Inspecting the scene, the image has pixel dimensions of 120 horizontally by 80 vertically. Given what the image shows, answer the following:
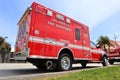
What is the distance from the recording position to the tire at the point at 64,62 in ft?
31.5

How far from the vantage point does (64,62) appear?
997cm

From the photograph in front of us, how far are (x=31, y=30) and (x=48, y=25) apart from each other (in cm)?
110

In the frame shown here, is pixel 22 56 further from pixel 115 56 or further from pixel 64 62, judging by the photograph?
pixel 115 56

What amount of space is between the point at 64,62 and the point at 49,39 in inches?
62.1

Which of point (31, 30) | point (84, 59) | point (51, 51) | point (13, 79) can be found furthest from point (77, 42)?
point (13, 79)

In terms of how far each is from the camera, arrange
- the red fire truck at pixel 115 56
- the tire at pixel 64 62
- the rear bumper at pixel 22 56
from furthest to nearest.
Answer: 1. the red fire truck at pixel 115 56
2. the tire at pixel 64 62
3. the rear bumper at pixel 22 56

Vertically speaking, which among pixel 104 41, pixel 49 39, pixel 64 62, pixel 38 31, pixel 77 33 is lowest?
pixel 64 62

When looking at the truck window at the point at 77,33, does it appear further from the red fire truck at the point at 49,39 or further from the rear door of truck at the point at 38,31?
the rear door of truck at the point at 38,31

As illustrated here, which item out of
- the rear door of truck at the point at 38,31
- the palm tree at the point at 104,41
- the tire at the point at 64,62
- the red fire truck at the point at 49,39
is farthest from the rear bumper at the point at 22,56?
the palm tree at the point at 104,41

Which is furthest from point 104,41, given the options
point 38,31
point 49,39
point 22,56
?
point 22,56

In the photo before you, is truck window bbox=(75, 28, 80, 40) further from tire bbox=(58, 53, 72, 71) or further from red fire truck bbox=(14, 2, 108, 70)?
tire bbox=(58, 53, 72, 71)

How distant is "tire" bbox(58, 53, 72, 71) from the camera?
31.5 feet

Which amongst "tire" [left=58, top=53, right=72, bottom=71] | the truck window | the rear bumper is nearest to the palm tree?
the truck window

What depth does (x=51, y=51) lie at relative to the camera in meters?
9.23
